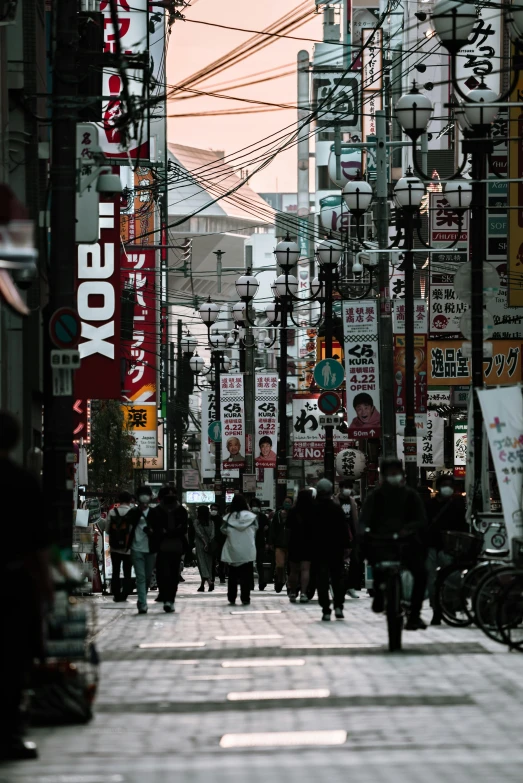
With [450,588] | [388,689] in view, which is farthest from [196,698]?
[450,588]

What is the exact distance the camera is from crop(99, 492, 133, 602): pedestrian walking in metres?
29.7

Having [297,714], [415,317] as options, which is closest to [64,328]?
[297,714]

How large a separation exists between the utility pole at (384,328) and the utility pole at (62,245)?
1250 centimetres

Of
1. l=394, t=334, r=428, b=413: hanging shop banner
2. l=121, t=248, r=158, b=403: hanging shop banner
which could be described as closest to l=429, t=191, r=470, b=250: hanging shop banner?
l=394, t=334, r=428, b=413: hanging shop banner

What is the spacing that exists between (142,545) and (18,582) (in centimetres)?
1762

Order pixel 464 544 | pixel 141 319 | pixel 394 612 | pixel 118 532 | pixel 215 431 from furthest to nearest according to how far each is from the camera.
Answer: pixel 141 319 → pixel 215 431 → pixel 118 532 → pixel 464 544 → pixel 394 612

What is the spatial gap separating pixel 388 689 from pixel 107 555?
21.8 m

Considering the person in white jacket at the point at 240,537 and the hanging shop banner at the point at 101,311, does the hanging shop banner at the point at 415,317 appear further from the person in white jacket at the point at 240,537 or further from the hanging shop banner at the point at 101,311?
the person in white jacket at the point at 240,537

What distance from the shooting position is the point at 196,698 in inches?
507

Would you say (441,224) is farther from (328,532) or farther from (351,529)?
(328,532)

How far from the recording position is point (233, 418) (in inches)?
2207

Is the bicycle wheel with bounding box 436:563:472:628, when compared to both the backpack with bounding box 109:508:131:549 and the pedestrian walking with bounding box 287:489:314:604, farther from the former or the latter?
the backpack with bounding box 109:508:131:549

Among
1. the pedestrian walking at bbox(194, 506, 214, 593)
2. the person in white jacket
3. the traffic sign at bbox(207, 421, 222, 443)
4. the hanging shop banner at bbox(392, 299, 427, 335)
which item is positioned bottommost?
the pedestrian walking at bbox(194, 506, 214, 593)

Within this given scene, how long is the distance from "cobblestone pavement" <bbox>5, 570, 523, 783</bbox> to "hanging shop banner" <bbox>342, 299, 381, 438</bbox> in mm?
14785
